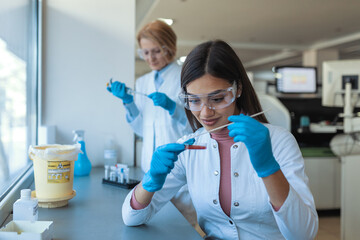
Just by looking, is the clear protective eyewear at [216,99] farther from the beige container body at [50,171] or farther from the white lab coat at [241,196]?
the beige container body at [50,171]

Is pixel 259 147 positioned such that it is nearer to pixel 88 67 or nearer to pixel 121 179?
pixel 121 179

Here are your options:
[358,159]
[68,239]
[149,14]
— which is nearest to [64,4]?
[68,239]

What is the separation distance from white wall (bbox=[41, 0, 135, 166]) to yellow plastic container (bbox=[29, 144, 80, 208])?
1.02m

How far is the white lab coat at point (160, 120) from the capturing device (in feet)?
6.95

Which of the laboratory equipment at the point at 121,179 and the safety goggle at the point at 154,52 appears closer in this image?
the laboratory equipment at the point at 121,179

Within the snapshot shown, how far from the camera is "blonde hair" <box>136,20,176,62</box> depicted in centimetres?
211

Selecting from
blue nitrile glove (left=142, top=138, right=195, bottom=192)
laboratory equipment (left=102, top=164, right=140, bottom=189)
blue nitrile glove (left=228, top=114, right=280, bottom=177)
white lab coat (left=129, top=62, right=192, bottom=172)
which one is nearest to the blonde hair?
white lab coat (left=129, top=62, right=192, bottom=172)

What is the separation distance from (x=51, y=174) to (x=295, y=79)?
4.07m

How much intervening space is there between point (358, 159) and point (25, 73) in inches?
110

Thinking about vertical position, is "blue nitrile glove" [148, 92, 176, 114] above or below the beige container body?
above

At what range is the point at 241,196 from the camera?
120cm

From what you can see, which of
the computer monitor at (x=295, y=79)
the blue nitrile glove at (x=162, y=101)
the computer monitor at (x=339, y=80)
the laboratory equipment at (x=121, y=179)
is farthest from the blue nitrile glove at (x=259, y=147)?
the computer monitor at (x=295, y=79)

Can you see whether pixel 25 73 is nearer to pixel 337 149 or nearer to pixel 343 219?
pixel 343 219

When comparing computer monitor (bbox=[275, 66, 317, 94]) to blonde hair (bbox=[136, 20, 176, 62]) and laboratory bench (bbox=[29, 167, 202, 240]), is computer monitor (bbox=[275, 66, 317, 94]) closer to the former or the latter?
blonde hair (bbox=[136, 20, 176, 62])
